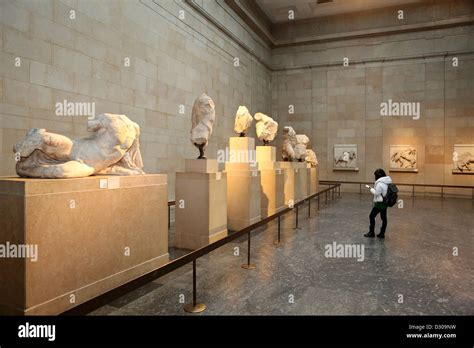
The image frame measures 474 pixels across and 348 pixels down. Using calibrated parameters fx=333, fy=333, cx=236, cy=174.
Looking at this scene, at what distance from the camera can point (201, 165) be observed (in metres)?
5.97

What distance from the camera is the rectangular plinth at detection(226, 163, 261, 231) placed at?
7.41m

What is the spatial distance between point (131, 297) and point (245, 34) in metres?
12.9

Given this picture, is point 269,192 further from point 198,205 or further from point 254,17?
point 254,17

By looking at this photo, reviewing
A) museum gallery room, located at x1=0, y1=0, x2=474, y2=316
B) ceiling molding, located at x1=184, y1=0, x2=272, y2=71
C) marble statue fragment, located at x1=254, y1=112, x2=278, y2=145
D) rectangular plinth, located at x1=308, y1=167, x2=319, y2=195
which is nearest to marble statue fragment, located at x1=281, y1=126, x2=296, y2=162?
museum gallery room, located at x1=0, y1=0, x2=474, y2=316

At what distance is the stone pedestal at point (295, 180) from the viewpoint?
10297 millimetres

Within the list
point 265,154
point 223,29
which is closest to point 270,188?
point 265,154

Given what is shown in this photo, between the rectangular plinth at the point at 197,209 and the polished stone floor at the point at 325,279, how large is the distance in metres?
0.47

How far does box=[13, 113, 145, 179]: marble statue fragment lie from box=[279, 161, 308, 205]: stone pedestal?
6.33 meters

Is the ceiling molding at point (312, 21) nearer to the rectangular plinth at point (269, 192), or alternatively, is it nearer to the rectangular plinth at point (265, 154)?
the rectangular plinth at point (265, 154)

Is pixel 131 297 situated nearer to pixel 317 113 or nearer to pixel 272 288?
pixel 272 288

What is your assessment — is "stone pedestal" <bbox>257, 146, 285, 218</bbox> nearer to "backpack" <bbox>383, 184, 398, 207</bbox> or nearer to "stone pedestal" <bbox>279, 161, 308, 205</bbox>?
"stone pedestal" <bbox>279, 161, 308, 205</bbox>

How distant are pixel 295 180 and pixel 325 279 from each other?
6.54m
